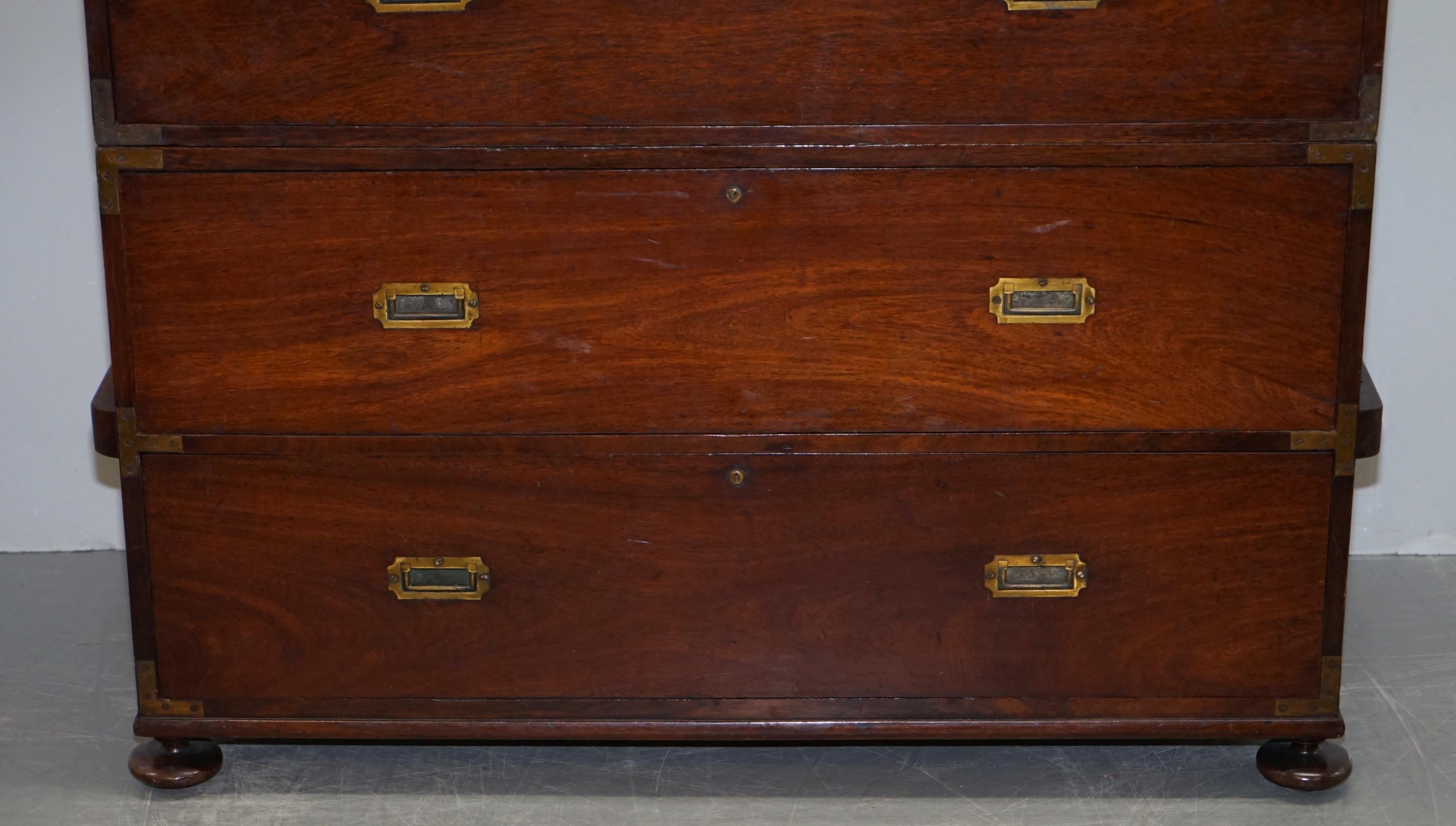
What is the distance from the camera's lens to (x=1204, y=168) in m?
1.87

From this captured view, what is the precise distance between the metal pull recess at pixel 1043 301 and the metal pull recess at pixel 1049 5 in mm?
310

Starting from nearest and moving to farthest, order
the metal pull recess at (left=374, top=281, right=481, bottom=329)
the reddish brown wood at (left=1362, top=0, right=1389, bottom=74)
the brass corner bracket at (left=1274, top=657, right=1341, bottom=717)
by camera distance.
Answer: the reddish brown wood at (left=1362, top=0, right=1389, bottom=74) < the metal pull recess at (left=374, top=281, right=481, bottom=329) < the brass corner bracket at (left=1274, top=657, right=1341, bottom=717)

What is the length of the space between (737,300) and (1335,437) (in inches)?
29.3

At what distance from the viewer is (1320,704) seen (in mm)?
2045

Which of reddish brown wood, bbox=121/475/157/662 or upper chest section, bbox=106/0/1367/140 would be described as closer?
upper chest section, bbox=106/0/1367/140

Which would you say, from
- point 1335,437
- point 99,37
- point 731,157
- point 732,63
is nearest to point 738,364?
point 731,157

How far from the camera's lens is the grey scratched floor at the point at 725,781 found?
2.05 meters

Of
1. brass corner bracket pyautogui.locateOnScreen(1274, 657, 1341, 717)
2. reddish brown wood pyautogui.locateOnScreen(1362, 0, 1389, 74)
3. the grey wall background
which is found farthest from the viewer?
the grey wall background

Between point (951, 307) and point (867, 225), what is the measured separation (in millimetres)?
141

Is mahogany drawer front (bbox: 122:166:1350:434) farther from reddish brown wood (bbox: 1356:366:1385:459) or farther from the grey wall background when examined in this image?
the grey wall background

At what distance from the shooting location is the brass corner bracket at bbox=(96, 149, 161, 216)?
1.88m

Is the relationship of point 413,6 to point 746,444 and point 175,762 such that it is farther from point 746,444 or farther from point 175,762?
point 175,762

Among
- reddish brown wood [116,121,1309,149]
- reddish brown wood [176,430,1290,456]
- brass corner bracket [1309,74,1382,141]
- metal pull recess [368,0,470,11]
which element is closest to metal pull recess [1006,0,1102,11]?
reddish brown wood [116,121,1309,149]

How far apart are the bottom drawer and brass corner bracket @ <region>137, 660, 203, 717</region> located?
14 millimetres
